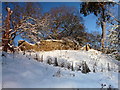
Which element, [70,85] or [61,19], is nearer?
[70,85]

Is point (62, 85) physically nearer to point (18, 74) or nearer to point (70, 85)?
point (70, 85)

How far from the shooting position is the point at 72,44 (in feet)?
51.7

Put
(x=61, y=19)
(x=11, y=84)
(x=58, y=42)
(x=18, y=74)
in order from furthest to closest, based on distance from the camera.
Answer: (x=61, y=19)
(x=58, y=42)
(x=18, y=74)
(x=11, y=84)

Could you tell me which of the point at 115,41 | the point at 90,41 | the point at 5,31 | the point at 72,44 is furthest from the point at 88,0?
the point at 5,31

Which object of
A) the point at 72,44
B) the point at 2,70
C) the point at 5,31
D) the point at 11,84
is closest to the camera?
the point at 11,84

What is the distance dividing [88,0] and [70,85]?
42.6 ft

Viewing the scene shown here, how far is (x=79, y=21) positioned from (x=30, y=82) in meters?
19.3

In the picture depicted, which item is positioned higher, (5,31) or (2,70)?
(5,31)

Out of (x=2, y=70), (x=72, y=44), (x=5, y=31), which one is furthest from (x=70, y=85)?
(x=72, y=44)

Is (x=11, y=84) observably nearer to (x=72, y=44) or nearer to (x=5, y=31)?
(x=5, y=31)

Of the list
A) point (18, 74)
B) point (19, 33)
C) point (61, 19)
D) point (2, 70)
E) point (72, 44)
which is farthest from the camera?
point (61, 19)

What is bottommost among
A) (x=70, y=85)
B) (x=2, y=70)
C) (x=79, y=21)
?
(x=70, y=85)

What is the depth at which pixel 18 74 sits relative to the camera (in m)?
4.14

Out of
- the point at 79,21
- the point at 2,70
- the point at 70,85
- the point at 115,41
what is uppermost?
the point at 79,21
